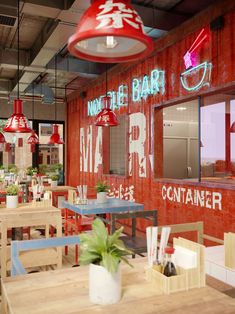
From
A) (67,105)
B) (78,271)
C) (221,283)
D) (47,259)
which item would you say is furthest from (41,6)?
(67,105)

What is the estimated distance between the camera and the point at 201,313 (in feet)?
4.85

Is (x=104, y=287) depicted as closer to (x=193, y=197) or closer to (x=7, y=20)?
(x=193, y=197)

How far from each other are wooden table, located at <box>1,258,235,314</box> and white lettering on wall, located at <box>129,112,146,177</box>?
478 centimetres

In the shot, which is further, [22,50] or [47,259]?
[22,50]

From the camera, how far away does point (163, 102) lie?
6000 millimetres

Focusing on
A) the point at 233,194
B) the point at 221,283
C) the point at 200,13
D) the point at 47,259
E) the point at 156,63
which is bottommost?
the point at 47,259

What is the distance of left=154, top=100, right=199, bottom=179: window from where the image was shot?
8.62m

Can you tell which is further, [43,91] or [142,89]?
[43,91]

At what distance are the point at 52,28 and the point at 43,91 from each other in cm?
499

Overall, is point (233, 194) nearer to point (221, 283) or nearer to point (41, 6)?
point (221, 283)

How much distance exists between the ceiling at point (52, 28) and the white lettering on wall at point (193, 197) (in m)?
→ 2.74

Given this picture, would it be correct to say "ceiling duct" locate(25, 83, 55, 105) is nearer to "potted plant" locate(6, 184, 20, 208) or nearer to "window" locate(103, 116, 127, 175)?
"window" locate(103, 116, 127, 175)

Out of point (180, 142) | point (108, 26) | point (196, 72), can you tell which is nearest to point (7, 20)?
point (196, 72)

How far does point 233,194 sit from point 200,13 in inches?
109
